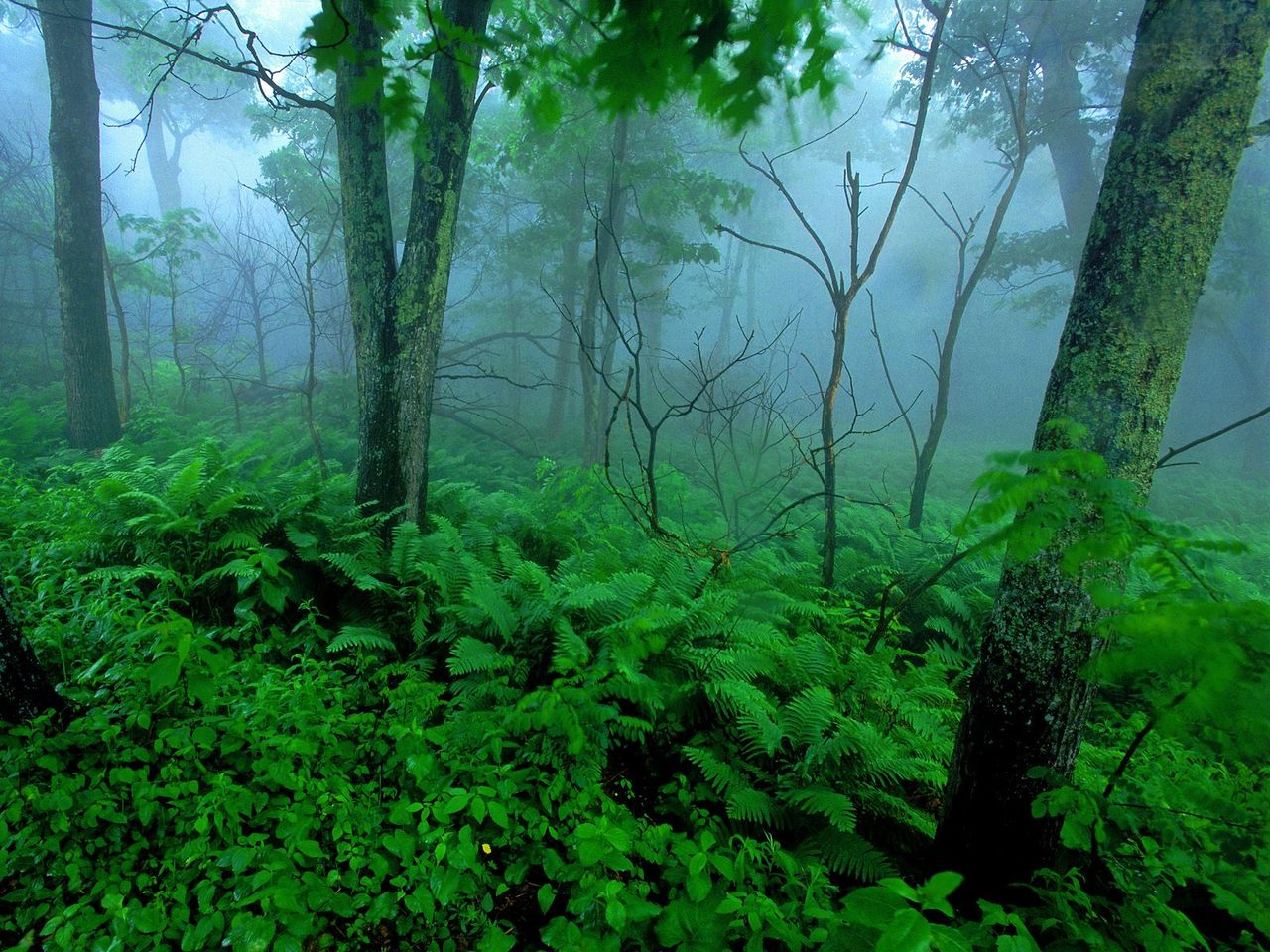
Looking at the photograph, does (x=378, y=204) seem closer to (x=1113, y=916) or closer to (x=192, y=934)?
(x=192, y=934)

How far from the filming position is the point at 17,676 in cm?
238

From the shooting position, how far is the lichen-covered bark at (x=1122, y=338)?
2203 millimetres

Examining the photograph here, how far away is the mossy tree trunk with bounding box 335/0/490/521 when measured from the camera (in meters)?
4.19

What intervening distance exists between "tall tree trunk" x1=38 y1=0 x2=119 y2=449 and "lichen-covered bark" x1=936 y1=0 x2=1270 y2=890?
1053cm

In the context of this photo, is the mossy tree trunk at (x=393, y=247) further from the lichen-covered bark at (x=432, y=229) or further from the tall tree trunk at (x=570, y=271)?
the tall tree trunk at (x=570, y=271)

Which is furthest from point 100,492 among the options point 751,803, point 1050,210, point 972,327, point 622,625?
point 1050,210

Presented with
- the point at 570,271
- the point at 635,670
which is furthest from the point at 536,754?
the point at 570,271

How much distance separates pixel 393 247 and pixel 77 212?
659 centimetres

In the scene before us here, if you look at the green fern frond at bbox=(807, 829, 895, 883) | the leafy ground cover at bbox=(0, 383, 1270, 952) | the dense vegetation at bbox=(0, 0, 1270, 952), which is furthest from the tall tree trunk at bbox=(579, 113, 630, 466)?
the green fern frond at bbox=(807, 829, 895, 883)

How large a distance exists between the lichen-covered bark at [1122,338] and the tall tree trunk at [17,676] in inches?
158

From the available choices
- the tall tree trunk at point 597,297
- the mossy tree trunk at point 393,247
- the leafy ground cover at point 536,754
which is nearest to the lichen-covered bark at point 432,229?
the mossy tree trunk at point 393,247

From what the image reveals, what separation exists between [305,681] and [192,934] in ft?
3.85

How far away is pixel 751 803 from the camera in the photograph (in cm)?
267

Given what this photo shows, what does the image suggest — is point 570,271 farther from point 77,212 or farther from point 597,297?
point 77,212
